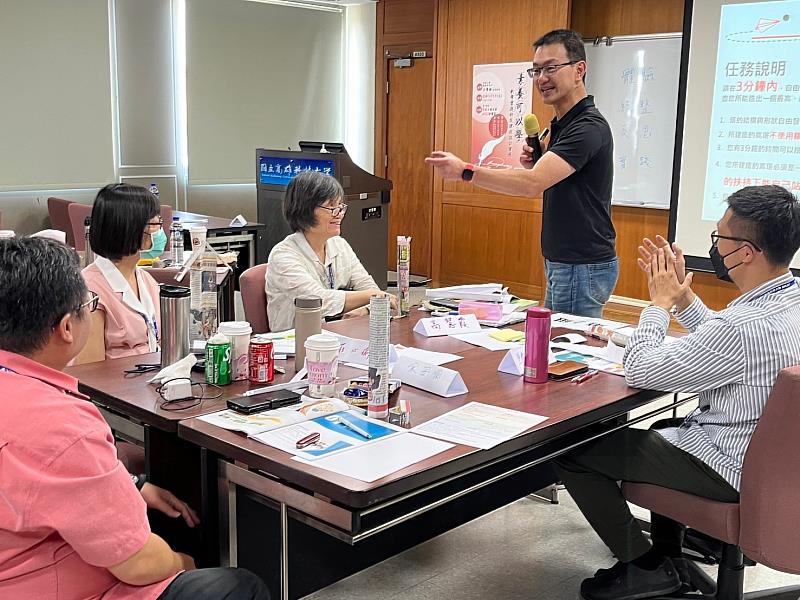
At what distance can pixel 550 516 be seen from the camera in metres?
3.19

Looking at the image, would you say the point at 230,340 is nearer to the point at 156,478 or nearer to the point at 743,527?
Result: the point at 156,478

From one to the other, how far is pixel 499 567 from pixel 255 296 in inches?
52.0

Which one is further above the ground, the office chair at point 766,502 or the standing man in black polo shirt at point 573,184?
the standing man in black polo shirt at point 573,184

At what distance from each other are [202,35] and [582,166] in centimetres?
542

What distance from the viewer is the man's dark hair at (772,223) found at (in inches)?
88.5

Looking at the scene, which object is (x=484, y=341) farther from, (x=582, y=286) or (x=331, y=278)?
(x=331, y=278)

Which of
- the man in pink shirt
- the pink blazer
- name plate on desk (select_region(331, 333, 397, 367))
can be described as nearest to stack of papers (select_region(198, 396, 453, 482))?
the man in pink shirt

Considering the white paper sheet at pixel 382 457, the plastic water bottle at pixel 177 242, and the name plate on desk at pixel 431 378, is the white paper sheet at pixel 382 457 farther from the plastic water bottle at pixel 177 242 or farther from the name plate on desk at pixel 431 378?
the plastic water bottle at pixel 177 242

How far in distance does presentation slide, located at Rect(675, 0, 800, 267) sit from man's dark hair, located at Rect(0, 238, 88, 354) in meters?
4.98

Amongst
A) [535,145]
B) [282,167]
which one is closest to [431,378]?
[535,145]

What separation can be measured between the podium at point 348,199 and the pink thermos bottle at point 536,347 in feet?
13.3

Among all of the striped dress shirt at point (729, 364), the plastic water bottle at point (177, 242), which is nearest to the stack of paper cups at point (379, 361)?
the striped dress shirt at point (729, 364)

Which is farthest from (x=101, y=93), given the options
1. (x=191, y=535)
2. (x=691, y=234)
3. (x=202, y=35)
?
(x=191, y=535)

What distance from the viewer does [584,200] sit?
3.34 meters
